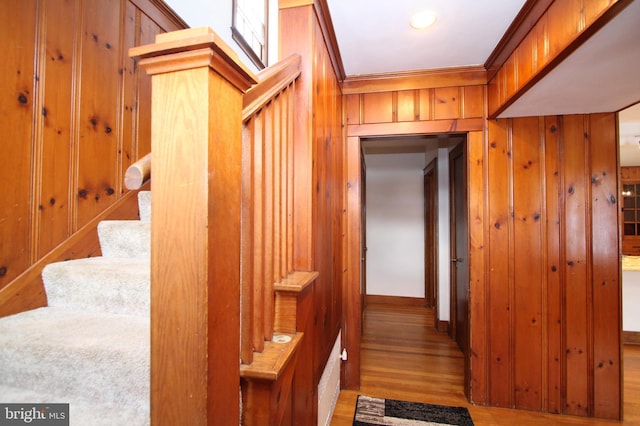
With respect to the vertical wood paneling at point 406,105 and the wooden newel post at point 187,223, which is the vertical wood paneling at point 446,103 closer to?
the vertical wood paneling at point 406,105

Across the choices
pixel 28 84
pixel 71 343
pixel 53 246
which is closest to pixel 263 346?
pixel 71 343

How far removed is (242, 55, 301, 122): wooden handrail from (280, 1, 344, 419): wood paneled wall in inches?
5.6

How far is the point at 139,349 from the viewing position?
91 cm

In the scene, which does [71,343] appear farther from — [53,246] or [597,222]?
[597,222]

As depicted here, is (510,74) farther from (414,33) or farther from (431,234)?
(431,234)

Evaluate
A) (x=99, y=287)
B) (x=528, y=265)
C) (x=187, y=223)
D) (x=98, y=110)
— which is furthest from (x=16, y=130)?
(x=528, y=265)

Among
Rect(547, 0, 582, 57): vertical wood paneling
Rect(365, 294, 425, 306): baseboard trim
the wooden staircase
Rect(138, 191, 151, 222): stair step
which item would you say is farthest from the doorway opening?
the wooden staircase

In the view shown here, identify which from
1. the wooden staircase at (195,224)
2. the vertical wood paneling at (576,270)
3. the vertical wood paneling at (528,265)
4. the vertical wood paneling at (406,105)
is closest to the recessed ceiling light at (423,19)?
the vertical wood paneling at (406,105)

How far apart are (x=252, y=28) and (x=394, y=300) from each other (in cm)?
423

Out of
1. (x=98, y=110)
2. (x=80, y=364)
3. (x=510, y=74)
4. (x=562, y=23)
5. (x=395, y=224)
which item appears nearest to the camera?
(x=80, y=364)

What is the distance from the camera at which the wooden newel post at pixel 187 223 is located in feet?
1.90

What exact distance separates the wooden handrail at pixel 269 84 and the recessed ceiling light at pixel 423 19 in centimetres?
87

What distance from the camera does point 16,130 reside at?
124 cm

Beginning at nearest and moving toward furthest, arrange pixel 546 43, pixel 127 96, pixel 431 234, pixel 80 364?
pixel 80 364, pixel 546 43, pixel 127 96, pixel 431 234
